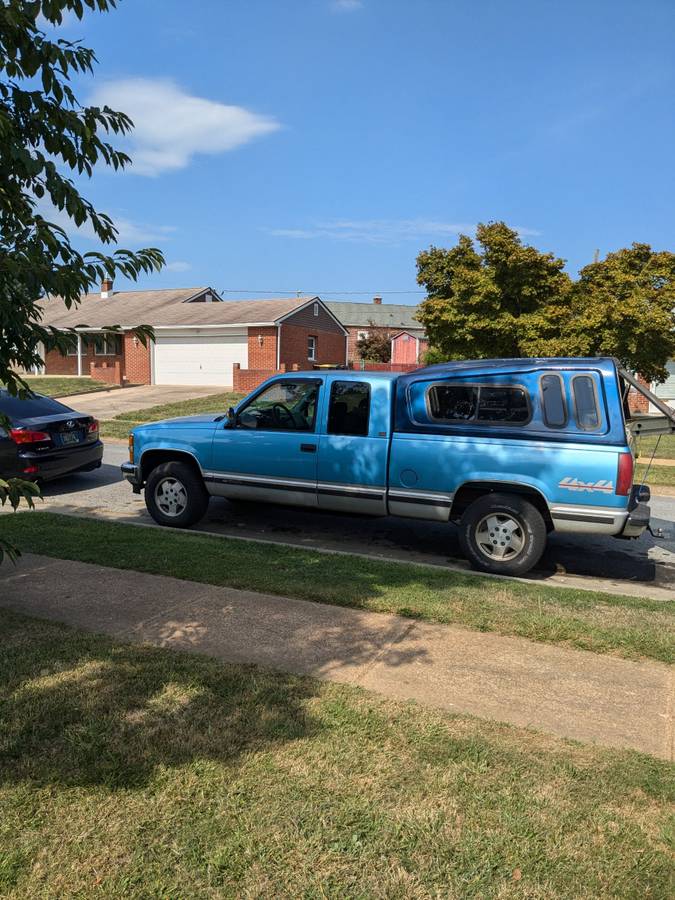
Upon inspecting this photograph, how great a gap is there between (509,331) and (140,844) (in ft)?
72.2

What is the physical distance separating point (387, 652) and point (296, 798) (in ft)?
5.66

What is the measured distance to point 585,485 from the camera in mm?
6457

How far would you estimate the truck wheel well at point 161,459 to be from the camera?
849cm

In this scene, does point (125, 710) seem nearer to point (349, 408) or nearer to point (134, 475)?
point (349, 408)

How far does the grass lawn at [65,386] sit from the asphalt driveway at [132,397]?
501 mm

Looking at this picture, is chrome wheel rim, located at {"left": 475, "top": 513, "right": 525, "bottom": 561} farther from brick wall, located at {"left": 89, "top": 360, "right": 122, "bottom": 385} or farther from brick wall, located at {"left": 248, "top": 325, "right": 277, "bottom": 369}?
brick wall, located at {"left": 89, "top": 360, "right": 122, "bottom": 385}

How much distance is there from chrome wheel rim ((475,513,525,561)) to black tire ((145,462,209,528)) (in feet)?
10.9

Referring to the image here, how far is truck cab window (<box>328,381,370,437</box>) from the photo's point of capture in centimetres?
752

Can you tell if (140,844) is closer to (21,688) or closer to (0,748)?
(0,748)

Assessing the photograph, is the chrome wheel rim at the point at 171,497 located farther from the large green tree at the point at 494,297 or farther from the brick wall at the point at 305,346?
the brick wall at the point at 305,346

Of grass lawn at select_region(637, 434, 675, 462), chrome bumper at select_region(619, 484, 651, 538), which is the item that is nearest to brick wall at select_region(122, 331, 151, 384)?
grass lawn at select_region(637, 434, 675, 462)

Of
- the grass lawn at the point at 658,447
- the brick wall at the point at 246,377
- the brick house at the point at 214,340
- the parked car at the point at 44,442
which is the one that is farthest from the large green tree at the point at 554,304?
the parked car at the point at 44,442

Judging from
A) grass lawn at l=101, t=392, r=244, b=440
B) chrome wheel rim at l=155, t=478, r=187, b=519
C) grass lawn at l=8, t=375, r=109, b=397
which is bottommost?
chrome wheel rim at l=155, t=478, r=187, b=519

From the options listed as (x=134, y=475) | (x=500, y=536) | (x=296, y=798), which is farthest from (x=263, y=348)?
(x=296, y=798)
